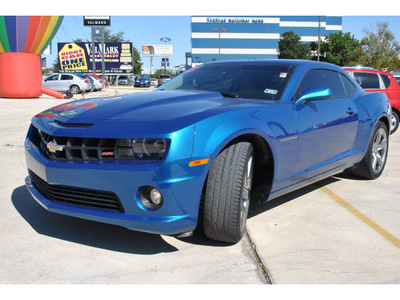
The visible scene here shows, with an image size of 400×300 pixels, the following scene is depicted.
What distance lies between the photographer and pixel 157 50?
102 meters

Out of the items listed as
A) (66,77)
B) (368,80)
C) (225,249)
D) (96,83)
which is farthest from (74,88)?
(225,249)

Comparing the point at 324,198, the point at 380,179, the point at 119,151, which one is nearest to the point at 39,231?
the point at 119,151

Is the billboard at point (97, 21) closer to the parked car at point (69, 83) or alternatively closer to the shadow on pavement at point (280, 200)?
the parked car at point (69, 83)

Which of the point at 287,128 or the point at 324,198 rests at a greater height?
the point at 287,128

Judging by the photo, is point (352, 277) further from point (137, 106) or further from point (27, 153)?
point (27, 153)

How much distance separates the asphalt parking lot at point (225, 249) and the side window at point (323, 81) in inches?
46.0

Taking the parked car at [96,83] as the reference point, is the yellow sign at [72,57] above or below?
above

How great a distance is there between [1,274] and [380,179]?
4446 mm

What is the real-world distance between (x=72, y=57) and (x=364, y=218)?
180 feet

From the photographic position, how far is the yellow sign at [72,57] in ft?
173

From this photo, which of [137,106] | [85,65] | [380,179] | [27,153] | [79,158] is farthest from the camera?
[85,65]

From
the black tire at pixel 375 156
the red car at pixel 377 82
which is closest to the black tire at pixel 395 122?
the red car at pixel 377 82

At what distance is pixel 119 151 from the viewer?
8.54 feet

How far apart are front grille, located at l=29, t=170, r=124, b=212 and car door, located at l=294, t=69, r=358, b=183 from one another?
5.57 feet
